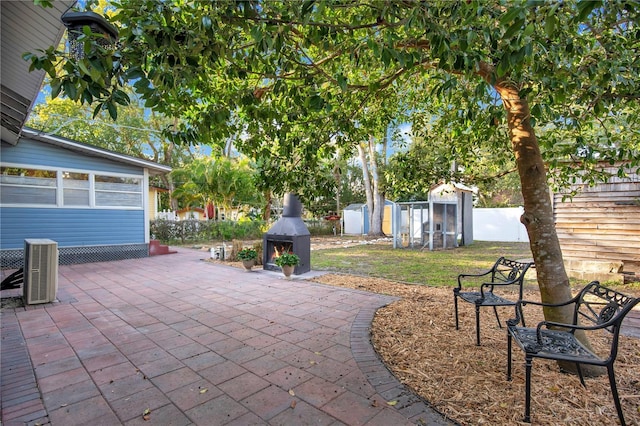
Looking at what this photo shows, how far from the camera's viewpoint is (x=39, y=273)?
4.89 m

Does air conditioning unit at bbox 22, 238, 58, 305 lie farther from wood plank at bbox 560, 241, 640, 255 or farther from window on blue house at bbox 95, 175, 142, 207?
wood plank at bbox 560, 241, 640, 255

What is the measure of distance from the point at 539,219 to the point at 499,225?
48.9 feet

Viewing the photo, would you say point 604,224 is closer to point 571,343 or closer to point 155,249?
point 571,343

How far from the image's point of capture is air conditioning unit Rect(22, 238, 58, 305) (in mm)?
4816

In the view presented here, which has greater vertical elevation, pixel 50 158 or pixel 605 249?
Result: pixel 50 158

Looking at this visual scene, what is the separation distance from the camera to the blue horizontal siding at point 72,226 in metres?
8.29

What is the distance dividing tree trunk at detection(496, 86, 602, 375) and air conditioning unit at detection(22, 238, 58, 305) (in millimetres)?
6186

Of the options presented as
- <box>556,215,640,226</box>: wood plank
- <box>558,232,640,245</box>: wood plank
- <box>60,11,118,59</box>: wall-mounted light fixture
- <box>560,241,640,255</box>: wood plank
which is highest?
<box>60,11,118,59</box>: wall-mounted light fixture

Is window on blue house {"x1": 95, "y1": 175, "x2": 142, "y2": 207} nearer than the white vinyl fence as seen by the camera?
Yes

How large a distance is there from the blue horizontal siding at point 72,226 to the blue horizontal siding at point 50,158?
121cm

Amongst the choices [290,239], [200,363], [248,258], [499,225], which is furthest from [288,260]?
[499,225]

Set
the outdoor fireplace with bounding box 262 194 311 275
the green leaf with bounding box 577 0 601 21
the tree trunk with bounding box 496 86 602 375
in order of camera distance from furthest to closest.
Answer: the outdoor fireplace with bounding box 262 194 311 275, the tree trunk with bounding box 496 86 602 375, the green leaf with bounding box 577 0 601 21

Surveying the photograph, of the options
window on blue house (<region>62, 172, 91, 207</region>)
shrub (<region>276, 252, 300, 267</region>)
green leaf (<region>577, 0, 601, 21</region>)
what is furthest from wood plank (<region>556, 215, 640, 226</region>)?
window on blue house (<region>62, 172, 91, 207</region>)

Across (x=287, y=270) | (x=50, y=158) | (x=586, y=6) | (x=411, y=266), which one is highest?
(x=50, y=158)
